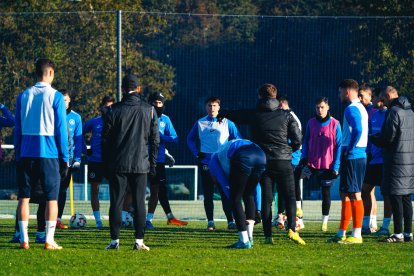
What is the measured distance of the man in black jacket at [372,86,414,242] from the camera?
1342cm

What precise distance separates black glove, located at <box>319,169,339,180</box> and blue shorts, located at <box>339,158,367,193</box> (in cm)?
170

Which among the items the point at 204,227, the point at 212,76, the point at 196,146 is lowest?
the point at 204,227

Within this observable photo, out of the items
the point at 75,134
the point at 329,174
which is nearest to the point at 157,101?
the point at 75,134

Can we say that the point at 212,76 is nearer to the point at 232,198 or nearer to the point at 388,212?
the point at 388,212

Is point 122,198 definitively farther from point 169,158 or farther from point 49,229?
point 169,158

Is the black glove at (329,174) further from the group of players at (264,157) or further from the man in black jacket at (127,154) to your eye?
the man in black jacket at (127,154)

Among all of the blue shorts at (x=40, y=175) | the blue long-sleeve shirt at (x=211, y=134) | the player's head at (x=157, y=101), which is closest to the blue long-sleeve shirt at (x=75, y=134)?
the player's head at (x=157, y=101)

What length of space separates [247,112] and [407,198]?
274 centimetres

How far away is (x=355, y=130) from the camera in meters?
13.0

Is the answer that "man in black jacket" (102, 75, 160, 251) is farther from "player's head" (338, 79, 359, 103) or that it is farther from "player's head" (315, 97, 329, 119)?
"player's head" (315, 97, 329, 119)

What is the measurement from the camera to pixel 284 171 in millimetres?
12727

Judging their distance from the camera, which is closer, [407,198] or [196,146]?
[407,198]

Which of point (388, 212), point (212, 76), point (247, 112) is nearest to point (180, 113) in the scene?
point (212, 76)

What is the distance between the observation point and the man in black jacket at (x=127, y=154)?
38.7 feet
